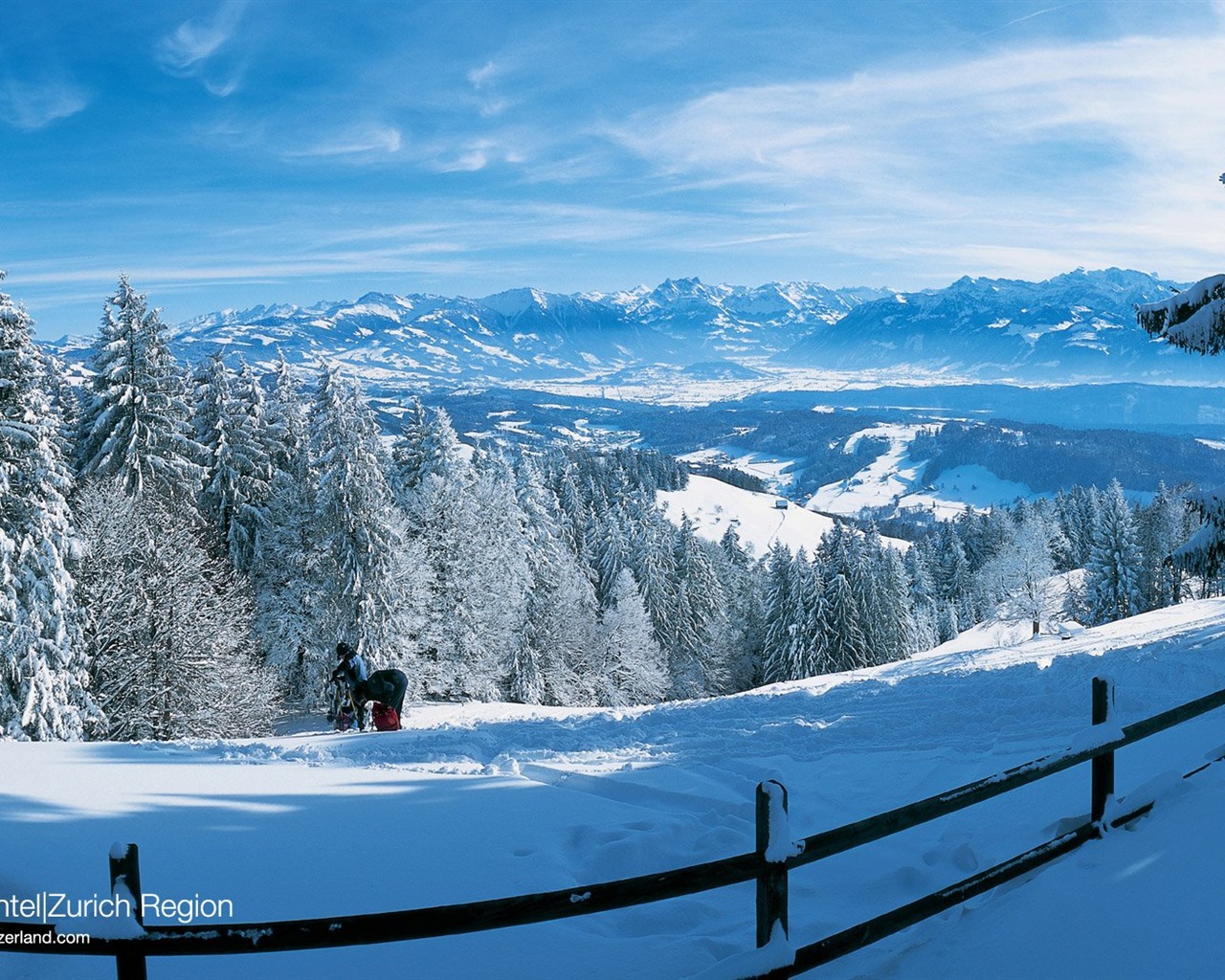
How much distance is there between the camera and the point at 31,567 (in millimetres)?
18719

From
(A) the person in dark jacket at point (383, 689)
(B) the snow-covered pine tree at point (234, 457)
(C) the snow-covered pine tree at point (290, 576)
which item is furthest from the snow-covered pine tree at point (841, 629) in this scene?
(A) the person in dark jacket at point (383, 689)

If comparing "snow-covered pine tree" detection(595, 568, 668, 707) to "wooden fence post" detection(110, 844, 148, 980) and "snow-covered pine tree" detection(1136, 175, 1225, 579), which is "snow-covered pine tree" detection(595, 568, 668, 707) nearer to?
"snow-covered pine tree" detection(1136, 175, 1225, 579)

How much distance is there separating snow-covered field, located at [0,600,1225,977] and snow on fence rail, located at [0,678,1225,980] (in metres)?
0.21

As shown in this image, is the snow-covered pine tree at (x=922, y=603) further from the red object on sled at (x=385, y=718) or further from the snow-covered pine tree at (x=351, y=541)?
the red object on sled at (x=385, y=718)

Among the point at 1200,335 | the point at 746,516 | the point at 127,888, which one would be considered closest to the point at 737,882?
the point at 127,888

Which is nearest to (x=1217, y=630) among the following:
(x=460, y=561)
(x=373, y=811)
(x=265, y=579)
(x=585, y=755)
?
(x=585, y=755)

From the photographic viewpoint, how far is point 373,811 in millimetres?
7434

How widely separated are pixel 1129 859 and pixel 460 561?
3291 centimetres

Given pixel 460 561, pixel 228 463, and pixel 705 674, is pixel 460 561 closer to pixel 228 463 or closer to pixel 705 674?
pixel 228 463

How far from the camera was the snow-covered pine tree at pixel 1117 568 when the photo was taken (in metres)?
57.5

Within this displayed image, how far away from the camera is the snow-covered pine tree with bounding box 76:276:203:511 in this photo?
88.6 ft

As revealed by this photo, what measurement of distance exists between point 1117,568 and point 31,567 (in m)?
63.0

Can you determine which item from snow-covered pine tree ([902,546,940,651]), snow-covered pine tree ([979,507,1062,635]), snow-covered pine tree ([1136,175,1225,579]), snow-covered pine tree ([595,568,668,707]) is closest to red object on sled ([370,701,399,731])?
snow-covered pine tree ([1136,175,1225,579])

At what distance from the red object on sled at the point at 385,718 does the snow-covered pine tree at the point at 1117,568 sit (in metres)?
58.2
